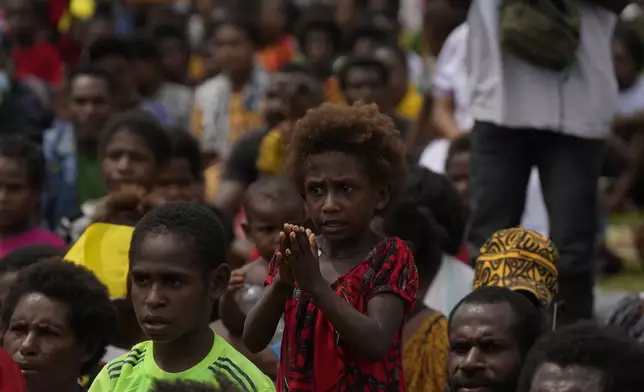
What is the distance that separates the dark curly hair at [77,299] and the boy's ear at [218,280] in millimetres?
764

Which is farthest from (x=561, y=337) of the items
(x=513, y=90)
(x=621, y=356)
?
(x=513, y=90)

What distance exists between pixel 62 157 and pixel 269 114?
134 centimetres

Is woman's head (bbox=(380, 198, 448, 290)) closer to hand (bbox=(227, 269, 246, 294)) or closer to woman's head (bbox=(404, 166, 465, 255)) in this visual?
woman's head (bbox=(404, 166, 465, 255))

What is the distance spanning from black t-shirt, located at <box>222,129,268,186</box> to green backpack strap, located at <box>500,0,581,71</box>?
276 cm

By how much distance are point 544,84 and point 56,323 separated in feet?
8.16

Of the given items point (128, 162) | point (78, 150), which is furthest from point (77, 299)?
point (78, 150)

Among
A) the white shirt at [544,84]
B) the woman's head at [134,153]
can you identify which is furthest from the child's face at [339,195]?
the woman's head at [134,153]

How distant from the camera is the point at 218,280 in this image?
517 cm

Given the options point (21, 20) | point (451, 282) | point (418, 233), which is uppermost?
point (21, 20)

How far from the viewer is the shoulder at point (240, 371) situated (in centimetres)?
485

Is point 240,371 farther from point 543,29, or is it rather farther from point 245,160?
point 245,160

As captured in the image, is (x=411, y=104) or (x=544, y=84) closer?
(x=544, y=84)

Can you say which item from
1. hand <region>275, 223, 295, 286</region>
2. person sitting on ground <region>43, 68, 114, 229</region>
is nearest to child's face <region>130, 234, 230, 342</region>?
hand <region>275, 223, 295, 286</region>

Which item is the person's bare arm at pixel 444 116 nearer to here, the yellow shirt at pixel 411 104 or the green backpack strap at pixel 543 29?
the yellow shirt at pixel 411 104
